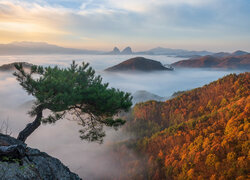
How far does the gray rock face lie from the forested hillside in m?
36.0

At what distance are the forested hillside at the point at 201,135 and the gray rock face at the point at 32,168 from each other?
118ft

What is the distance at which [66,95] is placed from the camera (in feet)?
37.4

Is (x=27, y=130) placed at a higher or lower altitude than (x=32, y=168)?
higher

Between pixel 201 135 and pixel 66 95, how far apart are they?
55261 mm

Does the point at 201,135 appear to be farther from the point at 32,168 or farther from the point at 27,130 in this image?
the point at 32,168

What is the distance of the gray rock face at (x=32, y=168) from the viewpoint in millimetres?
8072

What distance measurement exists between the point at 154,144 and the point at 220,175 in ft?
125

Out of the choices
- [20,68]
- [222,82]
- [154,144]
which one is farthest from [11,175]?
[222,82]

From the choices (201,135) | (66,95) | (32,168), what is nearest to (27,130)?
(32,168)

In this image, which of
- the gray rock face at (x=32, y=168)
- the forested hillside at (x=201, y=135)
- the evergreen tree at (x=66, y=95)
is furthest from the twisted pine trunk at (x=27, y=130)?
the forested hillside at (x=201, y=135)

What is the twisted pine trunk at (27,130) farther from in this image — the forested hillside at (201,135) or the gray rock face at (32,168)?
the forested hillside at (201,135)

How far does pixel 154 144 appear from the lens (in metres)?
76.6

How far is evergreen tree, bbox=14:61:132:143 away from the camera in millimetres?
11648

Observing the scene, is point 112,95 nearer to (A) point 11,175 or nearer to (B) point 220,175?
(A) point 11,175
